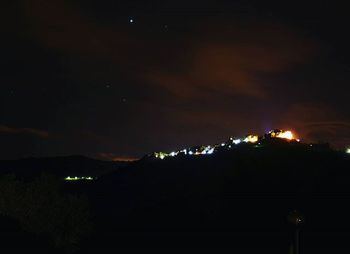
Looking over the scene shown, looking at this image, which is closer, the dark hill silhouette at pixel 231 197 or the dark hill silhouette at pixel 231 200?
the dark hill silhouette at pixel 231 200

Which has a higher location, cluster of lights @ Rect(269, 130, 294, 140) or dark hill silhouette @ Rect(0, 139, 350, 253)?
cluster of lights @ Rect(269, 130, 294, 140)

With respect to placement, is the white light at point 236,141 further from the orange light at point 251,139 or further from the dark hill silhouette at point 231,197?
the dark hill silhouette at point 231,197

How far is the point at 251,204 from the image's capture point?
94188 millimetres

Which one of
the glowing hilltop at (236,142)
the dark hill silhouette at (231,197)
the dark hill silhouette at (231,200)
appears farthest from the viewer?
the glowing hilltop at (236,142)

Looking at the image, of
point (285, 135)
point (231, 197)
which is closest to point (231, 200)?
point (231, 197)

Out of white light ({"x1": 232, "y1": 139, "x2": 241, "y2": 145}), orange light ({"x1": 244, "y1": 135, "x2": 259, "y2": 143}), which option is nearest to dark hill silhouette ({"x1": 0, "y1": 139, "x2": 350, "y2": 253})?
orange light ({"x1": 244, "y1": 135, "x2": 259, "y2": 143})

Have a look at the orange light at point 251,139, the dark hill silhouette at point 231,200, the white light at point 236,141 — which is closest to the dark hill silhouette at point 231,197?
the dark hill silhouette at point 231,200

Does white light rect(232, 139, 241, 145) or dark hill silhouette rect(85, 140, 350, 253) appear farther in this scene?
white light rect(232, 139, 241, 145)

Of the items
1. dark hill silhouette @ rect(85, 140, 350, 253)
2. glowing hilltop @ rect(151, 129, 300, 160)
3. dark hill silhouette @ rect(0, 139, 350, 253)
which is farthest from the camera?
glowing hilltop @ rect(151, 129, 300, 160)

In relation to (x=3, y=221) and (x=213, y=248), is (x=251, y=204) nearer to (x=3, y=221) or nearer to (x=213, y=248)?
(x=213, y=248)

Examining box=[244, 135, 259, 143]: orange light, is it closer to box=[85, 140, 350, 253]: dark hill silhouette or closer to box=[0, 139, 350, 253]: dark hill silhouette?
box=[0, 139, 350, 253]: dark hill silhouette

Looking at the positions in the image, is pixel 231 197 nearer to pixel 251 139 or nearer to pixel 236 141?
pixel 251 139

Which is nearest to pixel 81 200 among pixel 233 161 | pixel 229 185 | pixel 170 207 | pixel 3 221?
pixel 3 221

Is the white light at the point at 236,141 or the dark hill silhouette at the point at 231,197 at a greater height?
the white light at the point at 236,141
